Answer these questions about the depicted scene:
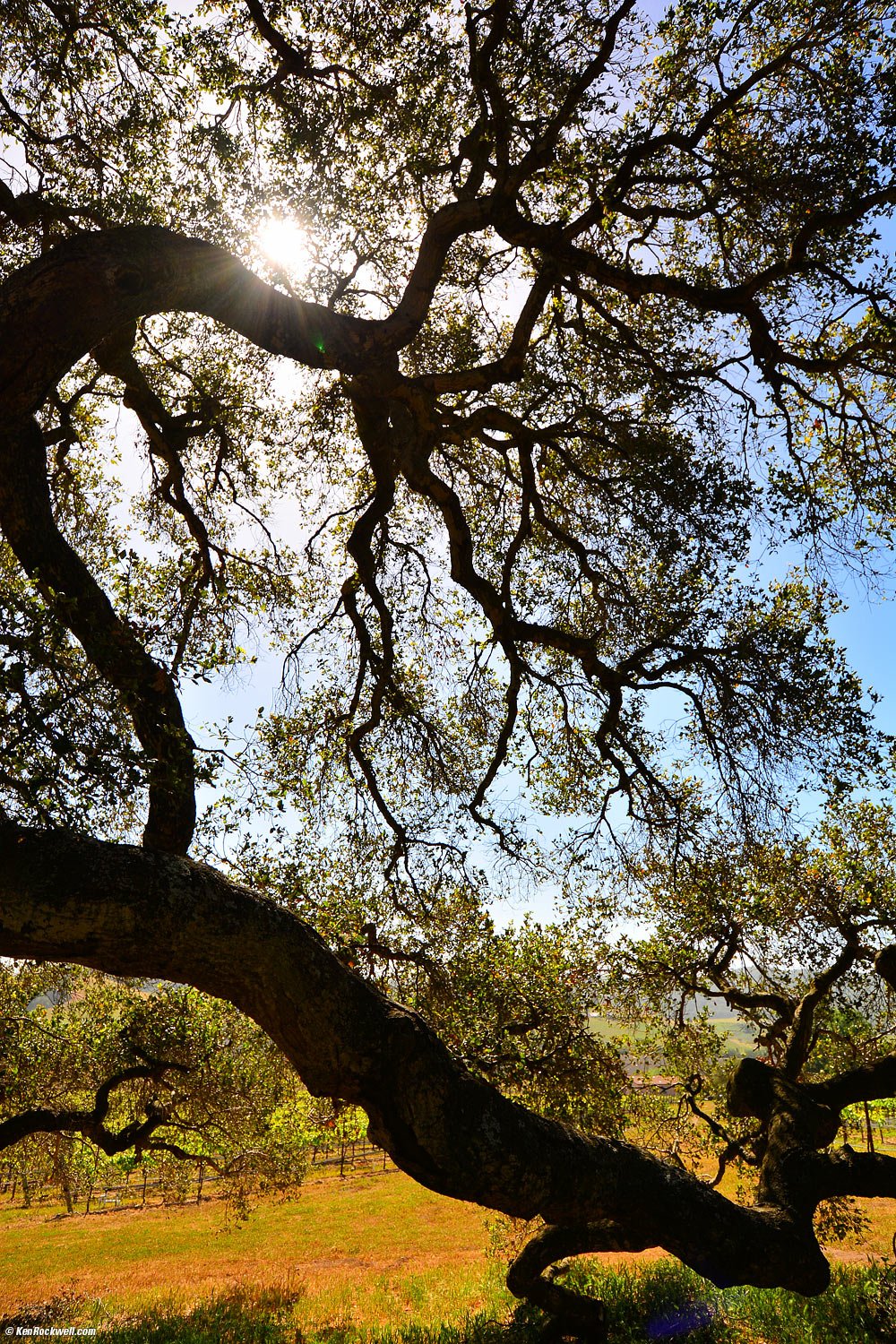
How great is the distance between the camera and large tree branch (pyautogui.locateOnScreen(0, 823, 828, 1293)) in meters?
3.35

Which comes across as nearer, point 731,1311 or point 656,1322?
point 656,1322

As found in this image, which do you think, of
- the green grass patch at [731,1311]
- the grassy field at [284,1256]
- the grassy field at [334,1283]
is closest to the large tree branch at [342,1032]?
the green grass patch at [731,1311]

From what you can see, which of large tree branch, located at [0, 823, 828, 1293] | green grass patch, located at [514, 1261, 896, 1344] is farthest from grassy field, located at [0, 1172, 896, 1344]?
large tree branch, located at [0, 823, 828, 1293]

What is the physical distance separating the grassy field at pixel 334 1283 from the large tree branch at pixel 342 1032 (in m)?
7.78

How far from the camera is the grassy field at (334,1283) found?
472 inches

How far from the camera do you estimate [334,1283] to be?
75.6ft

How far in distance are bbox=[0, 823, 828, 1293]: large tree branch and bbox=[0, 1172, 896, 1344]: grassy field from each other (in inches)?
306

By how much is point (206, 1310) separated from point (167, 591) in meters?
20.9

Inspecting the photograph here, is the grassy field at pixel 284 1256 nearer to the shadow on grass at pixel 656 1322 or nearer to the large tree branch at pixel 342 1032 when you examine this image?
the shadow on grass at pixel 656 1322

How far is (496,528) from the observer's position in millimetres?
10281

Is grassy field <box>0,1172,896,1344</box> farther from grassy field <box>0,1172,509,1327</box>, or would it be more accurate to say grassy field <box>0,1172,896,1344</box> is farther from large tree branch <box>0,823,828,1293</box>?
large tree branch <box>0,823,828,1293</box>

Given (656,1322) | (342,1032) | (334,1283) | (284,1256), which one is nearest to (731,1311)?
(656,1322)

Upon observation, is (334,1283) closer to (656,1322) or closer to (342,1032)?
(656,1322)

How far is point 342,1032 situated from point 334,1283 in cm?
2689
